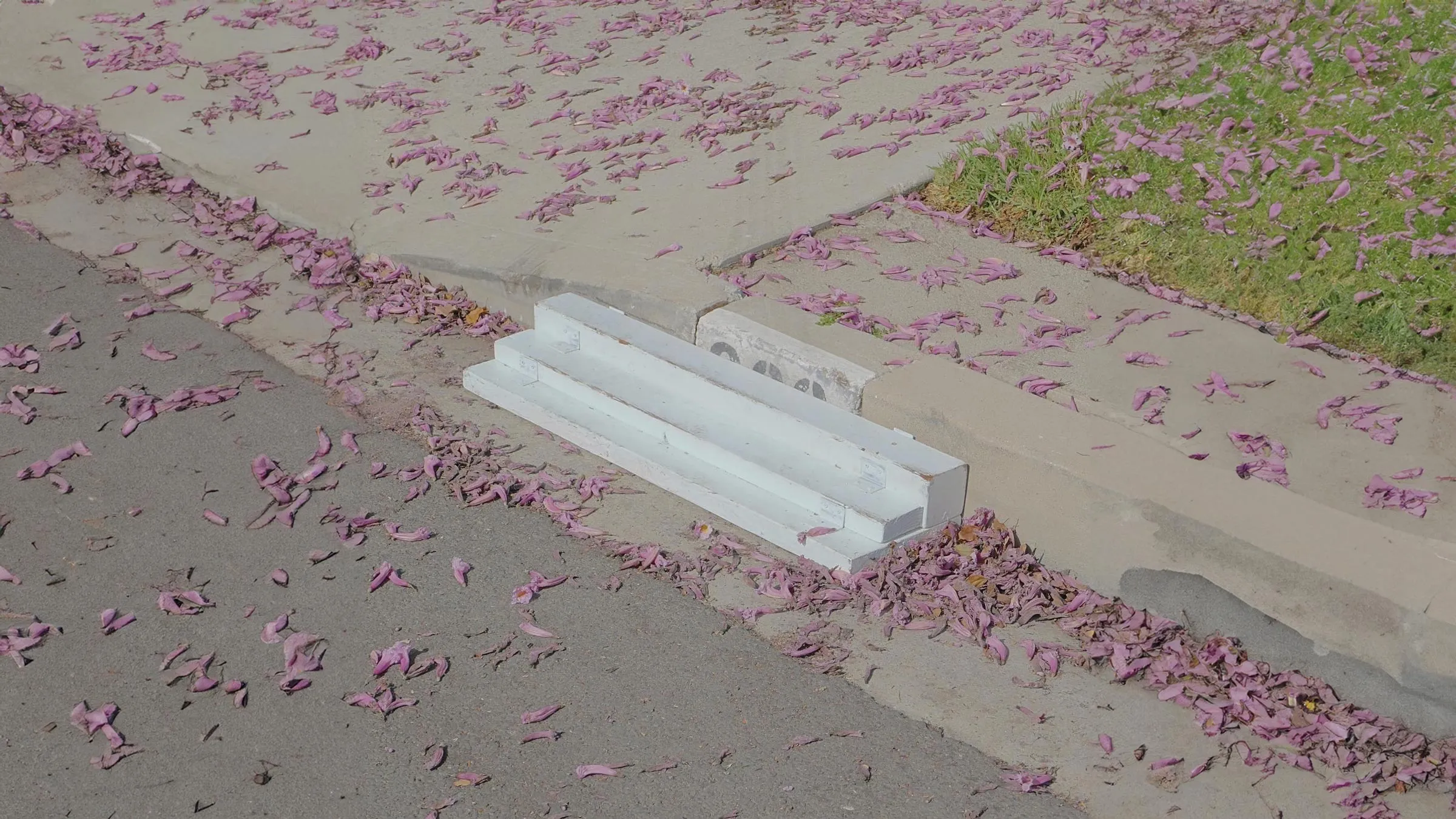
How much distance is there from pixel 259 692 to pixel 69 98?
209 inches

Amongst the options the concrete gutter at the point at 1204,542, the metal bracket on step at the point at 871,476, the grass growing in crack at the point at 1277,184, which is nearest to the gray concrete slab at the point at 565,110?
the grass growing in crack at the point at 1277,184

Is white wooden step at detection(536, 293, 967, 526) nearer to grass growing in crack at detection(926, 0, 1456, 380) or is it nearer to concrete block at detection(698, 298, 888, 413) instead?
concrete block at detection(698, 298, 888, 413)

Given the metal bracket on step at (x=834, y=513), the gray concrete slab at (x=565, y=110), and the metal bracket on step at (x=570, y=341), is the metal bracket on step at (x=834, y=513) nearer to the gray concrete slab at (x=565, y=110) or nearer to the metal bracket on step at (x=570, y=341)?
the gray concrete slab at (x=565, y=110)

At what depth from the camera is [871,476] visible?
4.49 metres

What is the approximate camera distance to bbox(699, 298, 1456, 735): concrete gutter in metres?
3.61

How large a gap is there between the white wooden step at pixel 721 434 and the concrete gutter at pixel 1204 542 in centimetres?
16

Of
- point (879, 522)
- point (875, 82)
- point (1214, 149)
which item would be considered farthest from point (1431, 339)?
point (875, 82)

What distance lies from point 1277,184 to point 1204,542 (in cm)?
257

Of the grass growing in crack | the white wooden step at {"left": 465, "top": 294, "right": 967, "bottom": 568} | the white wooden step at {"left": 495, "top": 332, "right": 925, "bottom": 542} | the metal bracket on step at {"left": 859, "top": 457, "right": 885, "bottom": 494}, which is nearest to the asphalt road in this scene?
Answer: the white wooden step at {"left": 465, "top": 294, "right": 967, "bottom": 568}

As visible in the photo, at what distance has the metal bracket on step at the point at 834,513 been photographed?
175 inches

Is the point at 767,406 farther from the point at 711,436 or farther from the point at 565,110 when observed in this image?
the point at 565,110

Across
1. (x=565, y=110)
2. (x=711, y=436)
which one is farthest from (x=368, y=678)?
(x=565, y=110)

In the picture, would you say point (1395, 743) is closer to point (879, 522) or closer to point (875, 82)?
point (879, 522)

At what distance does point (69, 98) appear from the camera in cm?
786
